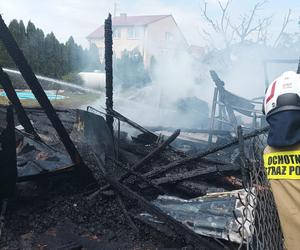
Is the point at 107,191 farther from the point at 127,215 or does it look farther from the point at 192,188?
the point at 192,188

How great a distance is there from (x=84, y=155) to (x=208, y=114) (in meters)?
6.37

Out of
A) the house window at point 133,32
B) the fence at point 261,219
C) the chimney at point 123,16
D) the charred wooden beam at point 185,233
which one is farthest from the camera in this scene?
the house window at point 133,32

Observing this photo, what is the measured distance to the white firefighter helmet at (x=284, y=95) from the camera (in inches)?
72.8

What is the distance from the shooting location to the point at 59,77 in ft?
74.4

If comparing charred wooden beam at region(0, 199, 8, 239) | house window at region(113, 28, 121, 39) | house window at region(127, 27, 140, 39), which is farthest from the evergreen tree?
charred wooden beam at region(0, 199, 8, 239)

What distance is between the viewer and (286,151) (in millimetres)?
1881

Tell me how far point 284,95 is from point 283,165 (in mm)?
373

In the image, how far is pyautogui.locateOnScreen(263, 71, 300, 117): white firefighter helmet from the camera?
1849 mm

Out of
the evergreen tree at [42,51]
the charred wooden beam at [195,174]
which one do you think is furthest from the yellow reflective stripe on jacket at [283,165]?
the evergreen tree at [42,51]

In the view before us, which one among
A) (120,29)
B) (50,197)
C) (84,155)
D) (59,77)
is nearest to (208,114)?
(84,155)

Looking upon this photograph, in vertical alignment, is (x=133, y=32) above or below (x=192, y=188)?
above

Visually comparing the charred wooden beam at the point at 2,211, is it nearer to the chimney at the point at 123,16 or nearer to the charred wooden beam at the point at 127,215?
the charred wooden beam at the point at 127,215

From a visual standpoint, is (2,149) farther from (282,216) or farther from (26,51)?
(26,51)

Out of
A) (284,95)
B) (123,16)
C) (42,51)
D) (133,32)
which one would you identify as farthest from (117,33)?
(284,95)
